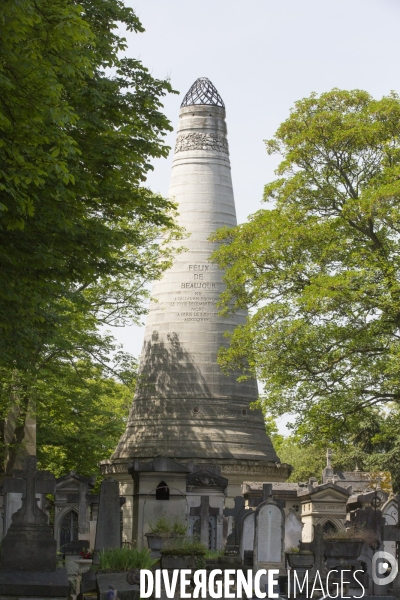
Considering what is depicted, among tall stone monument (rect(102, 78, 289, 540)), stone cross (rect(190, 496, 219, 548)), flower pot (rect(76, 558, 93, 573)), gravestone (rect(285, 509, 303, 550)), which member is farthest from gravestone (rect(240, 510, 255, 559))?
tall stone monument (rect(102, 78, 289, 540))

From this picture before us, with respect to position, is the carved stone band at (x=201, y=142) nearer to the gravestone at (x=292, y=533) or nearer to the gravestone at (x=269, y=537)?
the gravestone at (x=292, y=533)

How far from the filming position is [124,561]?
44.9ft

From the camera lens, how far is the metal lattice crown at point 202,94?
41.0 metres

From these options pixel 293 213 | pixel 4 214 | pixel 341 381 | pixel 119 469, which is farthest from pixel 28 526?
pixel 119 469

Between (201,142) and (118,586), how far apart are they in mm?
29510

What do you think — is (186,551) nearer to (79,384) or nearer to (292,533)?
(292,533)

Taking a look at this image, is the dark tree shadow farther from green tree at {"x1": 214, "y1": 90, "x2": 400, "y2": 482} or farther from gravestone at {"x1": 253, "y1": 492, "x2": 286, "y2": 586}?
gravestone at {"x1": 253, "y1": 492, "x2": 286, "y2": 586}

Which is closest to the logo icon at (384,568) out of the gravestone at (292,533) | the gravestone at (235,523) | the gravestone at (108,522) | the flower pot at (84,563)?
the gravestone at (235,523)

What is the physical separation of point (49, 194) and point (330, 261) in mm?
10922

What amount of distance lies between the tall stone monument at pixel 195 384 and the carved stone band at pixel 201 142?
1.52m

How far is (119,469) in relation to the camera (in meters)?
36.1

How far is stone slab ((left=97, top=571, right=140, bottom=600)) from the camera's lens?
12.2 metres

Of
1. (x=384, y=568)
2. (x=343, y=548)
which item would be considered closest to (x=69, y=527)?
(x=343, y=548)

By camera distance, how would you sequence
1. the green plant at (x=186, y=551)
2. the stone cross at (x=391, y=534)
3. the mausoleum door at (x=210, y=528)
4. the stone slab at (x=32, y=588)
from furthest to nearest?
the mausoleum door at (x=210, y=528)
the stone cross at (x=391, y=534)
the green plant at (x=186, y=551)
the stone slab at (x=32, y=588)
